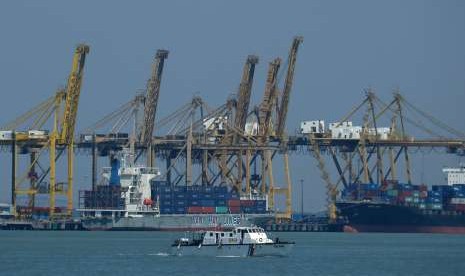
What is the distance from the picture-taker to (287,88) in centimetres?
16450

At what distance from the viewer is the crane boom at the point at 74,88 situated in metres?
155

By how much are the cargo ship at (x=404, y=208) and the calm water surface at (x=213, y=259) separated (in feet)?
63.5

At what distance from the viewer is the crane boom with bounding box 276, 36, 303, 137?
16412 centimetres

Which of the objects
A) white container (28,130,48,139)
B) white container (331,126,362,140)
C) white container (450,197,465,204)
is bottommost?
white container (450,197,465,204)

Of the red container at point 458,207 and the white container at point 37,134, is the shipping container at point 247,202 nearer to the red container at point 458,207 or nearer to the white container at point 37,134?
the red container at point 458,207

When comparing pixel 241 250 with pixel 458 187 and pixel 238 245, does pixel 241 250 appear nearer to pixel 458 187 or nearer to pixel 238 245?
pixel 238 245

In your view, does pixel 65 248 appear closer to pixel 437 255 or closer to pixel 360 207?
pixel 437 255

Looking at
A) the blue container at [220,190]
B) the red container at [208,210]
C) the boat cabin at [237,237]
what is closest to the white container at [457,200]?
the blue container at [220,190]

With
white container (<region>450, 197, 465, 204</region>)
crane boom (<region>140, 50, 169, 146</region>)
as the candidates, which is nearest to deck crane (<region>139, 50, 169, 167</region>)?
crane boom (<region>140, 50, 169, 146</region>)

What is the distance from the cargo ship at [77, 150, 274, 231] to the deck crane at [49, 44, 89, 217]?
554 centimetres

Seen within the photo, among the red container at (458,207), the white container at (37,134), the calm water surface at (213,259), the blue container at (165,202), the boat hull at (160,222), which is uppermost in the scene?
the white container at (37,134)

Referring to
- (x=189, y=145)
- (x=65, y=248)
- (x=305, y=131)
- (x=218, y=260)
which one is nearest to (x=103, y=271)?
(x=218, y=260)

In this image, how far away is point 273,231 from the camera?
164625 mm

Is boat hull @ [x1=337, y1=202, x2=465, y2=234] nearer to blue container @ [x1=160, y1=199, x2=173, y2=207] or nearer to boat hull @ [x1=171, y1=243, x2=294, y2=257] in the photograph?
blue container @ [x1=160, y1=199, x2=173, y2=207]
